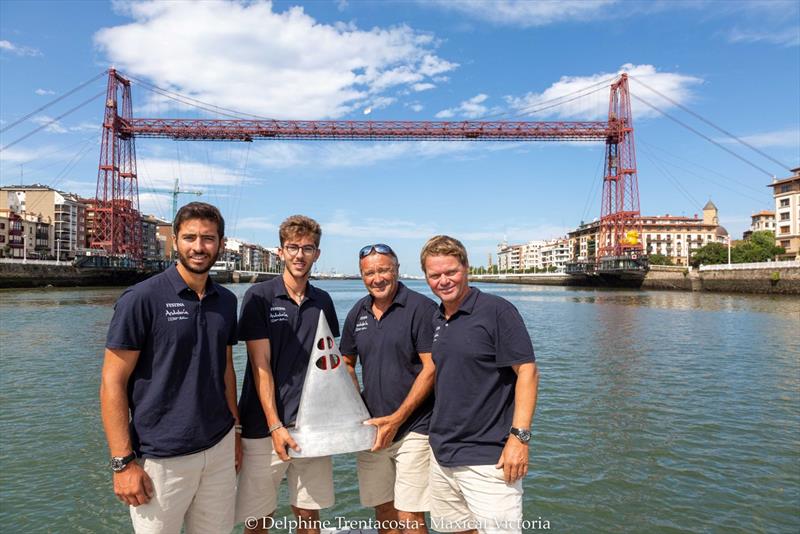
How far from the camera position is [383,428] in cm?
276

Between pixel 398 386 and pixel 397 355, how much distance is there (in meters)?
0.17

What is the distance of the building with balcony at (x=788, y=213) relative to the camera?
205ft

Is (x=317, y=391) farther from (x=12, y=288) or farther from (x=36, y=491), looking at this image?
(x=12, y=288)

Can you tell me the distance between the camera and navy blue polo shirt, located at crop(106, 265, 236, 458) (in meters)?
2.21

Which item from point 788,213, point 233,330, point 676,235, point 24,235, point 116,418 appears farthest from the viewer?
point 676,235

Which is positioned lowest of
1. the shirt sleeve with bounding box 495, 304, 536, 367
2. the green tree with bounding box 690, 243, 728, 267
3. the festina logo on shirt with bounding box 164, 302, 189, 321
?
the shirt sleeve with bounding box 495, 304, 536, 367

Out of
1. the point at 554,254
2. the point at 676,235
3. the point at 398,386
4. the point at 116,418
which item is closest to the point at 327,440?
the point at 398,386

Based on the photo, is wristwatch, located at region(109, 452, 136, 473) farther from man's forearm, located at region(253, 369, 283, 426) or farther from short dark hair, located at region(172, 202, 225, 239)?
short dark hair, located at region(172, 202, 225, 239)

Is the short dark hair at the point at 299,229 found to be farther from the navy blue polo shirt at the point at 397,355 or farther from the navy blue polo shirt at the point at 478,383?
the navy blue polo shirt at the point at 478,383

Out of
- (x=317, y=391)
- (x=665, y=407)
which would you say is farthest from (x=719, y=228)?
(x=317, y=391)

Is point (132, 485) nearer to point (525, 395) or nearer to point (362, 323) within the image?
point (362, 323)

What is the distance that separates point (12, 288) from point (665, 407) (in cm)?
5563

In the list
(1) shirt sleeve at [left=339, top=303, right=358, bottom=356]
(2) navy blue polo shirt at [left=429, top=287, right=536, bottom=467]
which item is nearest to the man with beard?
(1) shirt sleeve at [left=339, top=303, right=358, bottom=356]

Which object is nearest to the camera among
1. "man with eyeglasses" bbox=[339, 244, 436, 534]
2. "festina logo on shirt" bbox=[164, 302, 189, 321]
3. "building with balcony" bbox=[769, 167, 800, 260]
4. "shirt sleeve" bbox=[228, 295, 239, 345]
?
"festina logo on shirt" bbox=[164, 302, 189, 321]
